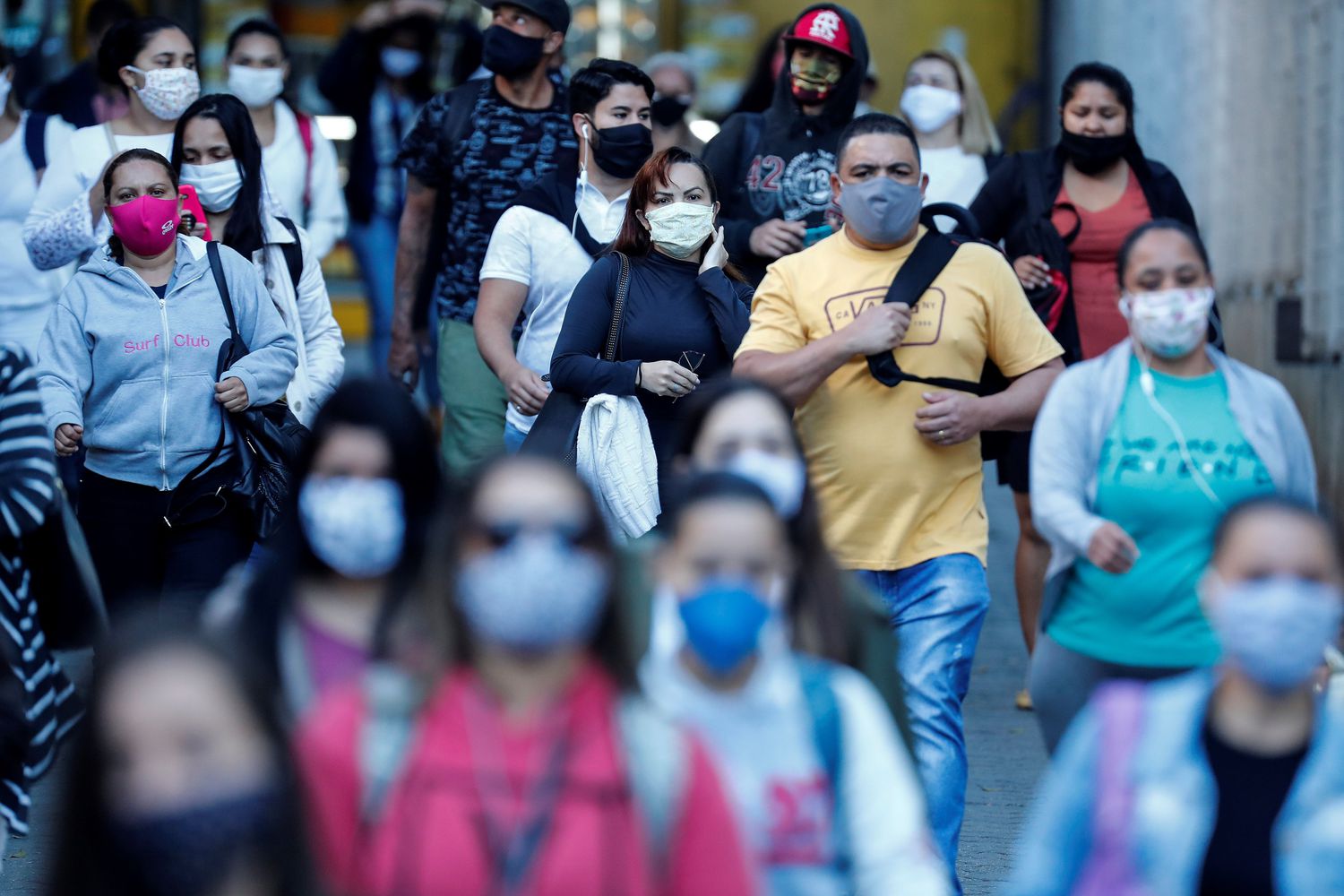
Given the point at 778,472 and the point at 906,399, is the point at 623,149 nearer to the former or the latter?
the point at 906,399

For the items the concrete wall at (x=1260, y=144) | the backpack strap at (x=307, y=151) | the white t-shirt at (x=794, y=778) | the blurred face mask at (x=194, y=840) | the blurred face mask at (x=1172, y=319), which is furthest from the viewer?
the concrete wall at (x=1260, y=144)

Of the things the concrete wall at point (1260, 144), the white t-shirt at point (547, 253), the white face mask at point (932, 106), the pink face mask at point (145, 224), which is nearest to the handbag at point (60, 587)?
the pink face mask at point (145, 224)

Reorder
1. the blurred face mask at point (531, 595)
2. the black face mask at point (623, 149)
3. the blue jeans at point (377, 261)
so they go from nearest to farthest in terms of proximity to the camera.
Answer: the blurred face mask at point (531, 595), the black face mask at point (623, 149), the blue jeans at point (377, 261)

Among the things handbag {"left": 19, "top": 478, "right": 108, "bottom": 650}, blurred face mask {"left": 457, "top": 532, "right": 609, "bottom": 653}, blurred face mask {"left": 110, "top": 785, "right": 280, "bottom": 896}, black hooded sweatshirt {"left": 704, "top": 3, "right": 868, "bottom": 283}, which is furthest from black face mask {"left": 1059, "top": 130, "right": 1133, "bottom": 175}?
blurred face mask {"left": 110, "top": 785, "right": 280, "bottom": 896}

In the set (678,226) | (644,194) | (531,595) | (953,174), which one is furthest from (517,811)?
(953,174)

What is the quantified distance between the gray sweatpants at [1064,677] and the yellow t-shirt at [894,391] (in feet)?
2.56

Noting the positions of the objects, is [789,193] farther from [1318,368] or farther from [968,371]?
[1318,368]

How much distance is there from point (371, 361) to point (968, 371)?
5809 millimetres

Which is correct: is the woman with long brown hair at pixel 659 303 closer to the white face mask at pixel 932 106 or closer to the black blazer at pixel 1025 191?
the black blazer at pixel 1025 191

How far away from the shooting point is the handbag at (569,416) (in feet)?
20.5

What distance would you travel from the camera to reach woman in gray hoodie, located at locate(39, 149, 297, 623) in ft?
19.8

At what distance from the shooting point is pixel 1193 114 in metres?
13.8

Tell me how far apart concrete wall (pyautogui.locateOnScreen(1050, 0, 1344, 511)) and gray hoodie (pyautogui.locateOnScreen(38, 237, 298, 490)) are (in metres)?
5.40

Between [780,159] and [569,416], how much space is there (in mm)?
1601
